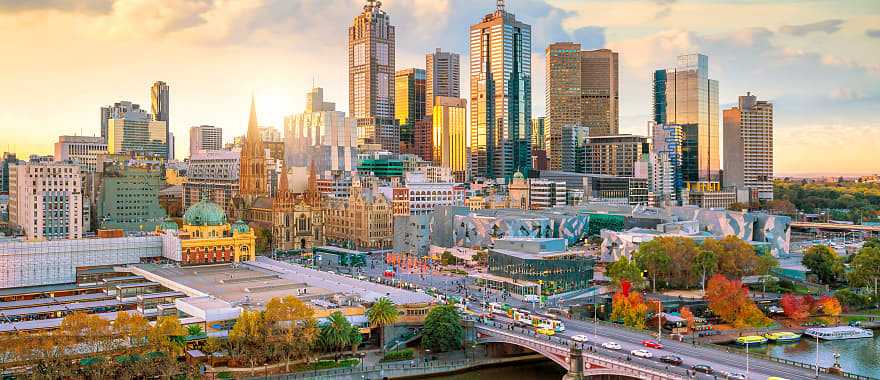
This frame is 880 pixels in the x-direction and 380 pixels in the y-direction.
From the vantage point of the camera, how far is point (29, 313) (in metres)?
96.5

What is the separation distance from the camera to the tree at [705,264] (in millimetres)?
130250

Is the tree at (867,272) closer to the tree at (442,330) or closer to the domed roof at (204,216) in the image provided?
the tree at (442,330)

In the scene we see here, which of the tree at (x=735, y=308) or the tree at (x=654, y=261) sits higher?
the tree at (x=654, y=261)

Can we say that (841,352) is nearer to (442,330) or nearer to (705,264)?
(705,264)

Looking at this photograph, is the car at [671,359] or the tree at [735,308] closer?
the car at [671,359]

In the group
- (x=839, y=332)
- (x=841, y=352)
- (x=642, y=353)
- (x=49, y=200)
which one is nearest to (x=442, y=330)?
(x=642, y=353)

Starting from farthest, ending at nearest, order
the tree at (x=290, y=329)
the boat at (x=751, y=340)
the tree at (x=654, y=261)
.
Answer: the tree at (x=654, y=261)
the boat at (x=751, y=340)
the tree at (x=290, y=329)

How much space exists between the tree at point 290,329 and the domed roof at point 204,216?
56.2 metres

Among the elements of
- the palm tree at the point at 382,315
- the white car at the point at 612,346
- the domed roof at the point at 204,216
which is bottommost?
the white car at the point at 612,346

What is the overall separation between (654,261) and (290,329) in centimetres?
6478

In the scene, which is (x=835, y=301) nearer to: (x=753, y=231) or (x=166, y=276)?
(x=753, y=231)

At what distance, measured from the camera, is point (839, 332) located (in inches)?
4215

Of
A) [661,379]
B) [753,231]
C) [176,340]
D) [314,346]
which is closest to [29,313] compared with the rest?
[176,340]

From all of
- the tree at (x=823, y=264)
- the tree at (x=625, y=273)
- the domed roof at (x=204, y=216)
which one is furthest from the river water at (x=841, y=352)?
the domed roof at (x=204, y=216)
